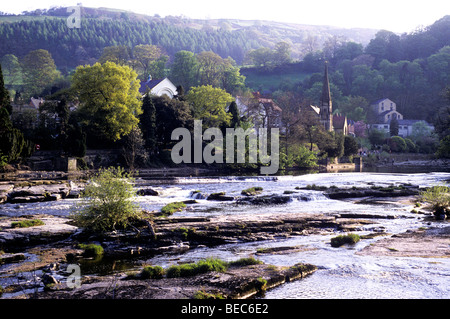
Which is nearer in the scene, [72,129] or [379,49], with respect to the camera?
[72,129]

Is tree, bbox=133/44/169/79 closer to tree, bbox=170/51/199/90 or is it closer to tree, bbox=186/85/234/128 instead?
tree, bbox=170/51/199/90

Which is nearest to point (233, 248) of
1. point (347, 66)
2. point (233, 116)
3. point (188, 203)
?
point (188, 203)

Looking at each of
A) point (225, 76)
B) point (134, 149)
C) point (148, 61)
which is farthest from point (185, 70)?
point (134, 149)

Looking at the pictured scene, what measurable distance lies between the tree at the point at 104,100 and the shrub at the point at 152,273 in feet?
130

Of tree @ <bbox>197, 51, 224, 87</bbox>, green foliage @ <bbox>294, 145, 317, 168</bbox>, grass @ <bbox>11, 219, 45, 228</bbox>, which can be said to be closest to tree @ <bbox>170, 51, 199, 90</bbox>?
tree @ <bbox>197, 51, 224, 87</bbox>

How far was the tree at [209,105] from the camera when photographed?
63469 millimetres

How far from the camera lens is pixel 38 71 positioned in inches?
4178

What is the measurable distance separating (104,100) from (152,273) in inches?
1655

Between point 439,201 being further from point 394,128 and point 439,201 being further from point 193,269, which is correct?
point 394,128

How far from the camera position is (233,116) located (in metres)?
64.7

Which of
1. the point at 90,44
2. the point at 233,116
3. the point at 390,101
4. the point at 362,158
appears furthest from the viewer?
the point at 90,44

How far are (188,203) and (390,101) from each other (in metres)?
113

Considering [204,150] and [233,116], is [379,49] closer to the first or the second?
[233,116]

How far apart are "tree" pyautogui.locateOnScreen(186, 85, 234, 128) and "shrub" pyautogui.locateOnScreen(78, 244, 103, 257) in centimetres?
4754
